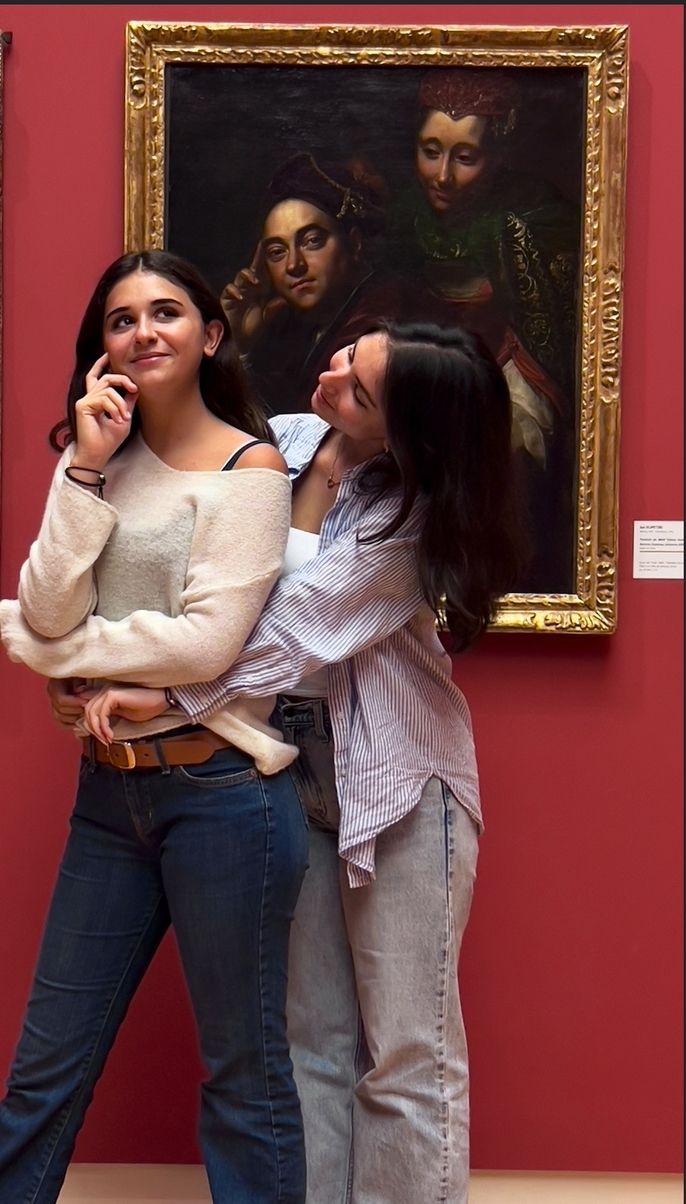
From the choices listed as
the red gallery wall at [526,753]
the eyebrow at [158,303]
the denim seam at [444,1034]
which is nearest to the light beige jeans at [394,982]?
the denim seam at [444,1034]

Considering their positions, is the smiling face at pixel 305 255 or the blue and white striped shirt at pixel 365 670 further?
the smiling face at pixel 305 255

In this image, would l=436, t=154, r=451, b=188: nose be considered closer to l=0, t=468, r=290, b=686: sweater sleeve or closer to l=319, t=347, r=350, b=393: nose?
l=319, t=347, r=350, b=393: nose

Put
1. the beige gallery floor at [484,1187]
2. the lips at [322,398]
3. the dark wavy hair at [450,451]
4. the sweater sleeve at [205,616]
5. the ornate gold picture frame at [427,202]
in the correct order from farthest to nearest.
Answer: the beige gallery floor at [484,1187]
the ornate gold picture frame at [427,202]
the lips at [322,398]
the dark wavy hair at [450,451]
the sweater sleeve at [205,616]

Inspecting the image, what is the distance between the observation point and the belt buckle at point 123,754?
1.75m

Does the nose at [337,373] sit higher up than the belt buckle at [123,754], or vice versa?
the nose at [337,373]

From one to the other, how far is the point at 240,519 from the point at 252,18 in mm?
1211

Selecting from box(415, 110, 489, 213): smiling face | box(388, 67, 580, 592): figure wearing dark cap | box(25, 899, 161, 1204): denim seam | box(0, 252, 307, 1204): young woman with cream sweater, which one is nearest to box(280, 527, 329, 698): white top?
box(0, 252, 307, 1204): young woman with cream sweater

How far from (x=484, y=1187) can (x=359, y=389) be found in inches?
66.3

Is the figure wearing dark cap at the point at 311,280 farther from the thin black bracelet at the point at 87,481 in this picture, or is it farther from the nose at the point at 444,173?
the thin black bracelet at the point at 87,481

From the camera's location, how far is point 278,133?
2.37 m

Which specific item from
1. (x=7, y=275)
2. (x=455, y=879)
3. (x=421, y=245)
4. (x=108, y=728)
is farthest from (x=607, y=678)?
(x=7, y=275)

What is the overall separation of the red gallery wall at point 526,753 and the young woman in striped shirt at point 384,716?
1.65 ft

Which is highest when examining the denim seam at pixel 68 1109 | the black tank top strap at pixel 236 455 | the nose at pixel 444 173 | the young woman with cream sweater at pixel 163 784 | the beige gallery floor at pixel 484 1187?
the nose at pixel 444 173

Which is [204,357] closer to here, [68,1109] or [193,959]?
[193,959]
